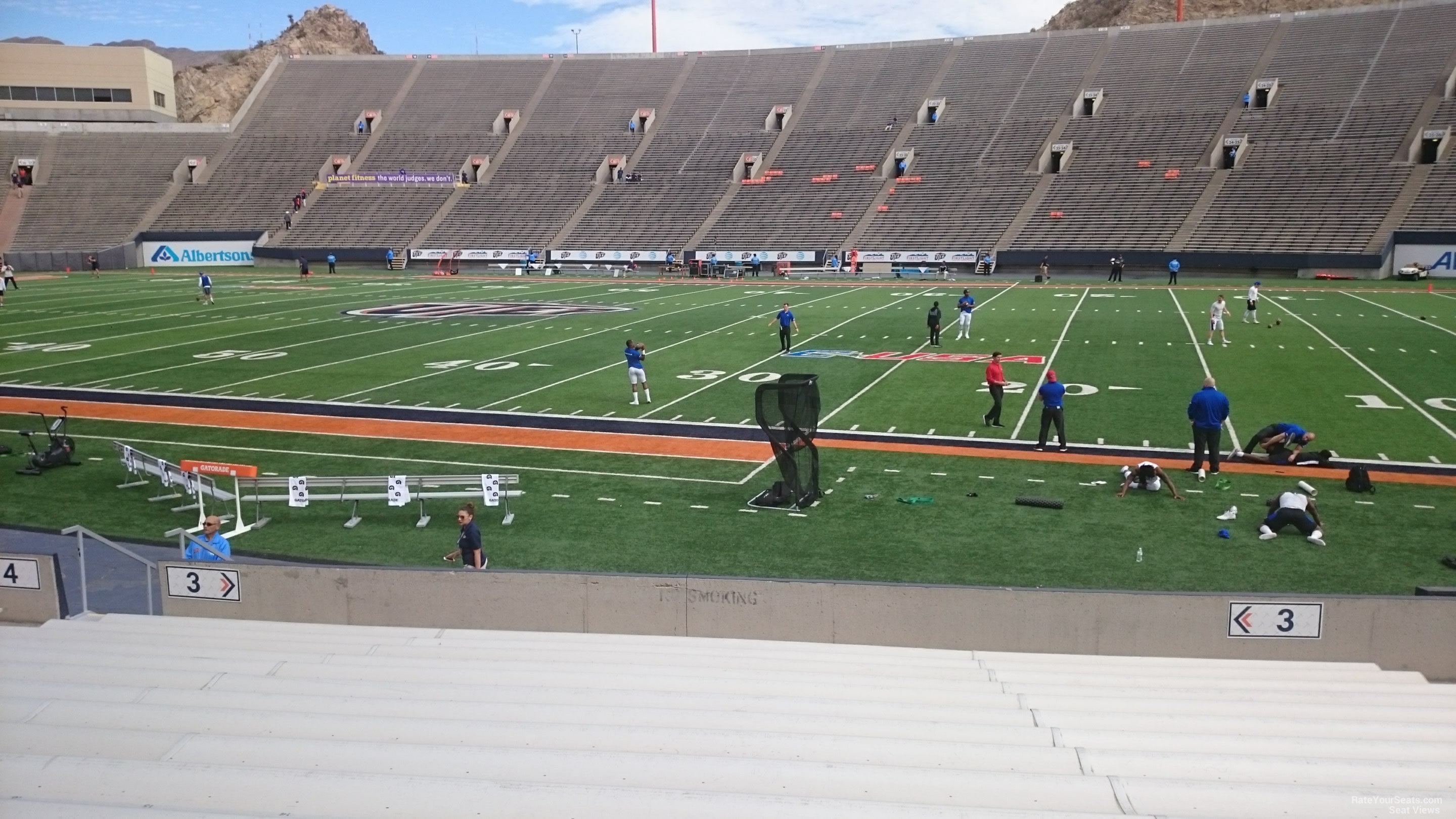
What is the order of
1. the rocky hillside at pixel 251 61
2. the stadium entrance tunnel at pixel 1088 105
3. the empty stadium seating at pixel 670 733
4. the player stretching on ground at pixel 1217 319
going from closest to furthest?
the empty stadium seating at pixel 670 733 → the player stretching on ground at pixel 1217 319 → the stadium entrance tunnel at pixel 1088 105 → the rocky hillside at pixel 251 61

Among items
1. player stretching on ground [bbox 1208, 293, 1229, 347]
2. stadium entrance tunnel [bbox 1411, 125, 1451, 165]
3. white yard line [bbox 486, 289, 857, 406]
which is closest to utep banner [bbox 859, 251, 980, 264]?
stadium entrance tunnel [bbox 1411, 125, 1451, 165]

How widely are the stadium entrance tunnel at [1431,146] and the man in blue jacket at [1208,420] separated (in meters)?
47.3

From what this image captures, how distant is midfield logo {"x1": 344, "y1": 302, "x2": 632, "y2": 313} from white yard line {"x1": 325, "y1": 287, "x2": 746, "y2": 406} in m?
1.68

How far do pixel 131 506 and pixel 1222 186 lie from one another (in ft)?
179

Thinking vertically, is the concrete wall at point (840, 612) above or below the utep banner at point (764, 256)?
below

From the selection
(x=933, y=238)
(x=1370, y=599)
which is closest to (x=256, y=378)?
(x=1370, y=599)

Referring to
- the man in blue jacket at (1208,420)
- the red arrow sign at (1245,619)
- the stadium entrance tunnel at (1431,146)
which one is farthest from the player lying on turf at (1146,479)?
the stadium entrance tunnel at (1431,146)

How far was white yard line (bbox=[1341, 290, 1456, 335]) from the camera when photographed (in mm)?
28578

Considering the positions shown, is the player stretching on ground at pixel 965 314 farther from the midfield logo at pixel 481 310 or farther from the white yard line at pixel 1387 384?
the midfield logo at pixel 481 310

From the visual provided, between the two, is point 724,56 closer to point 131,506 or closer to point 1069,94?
point 1069,94

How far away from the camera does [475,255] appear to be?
2493 inches

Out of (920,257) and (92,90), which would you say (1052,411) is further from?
(92,90)

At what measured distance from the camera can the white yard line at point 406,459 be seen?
1510 centimetres
